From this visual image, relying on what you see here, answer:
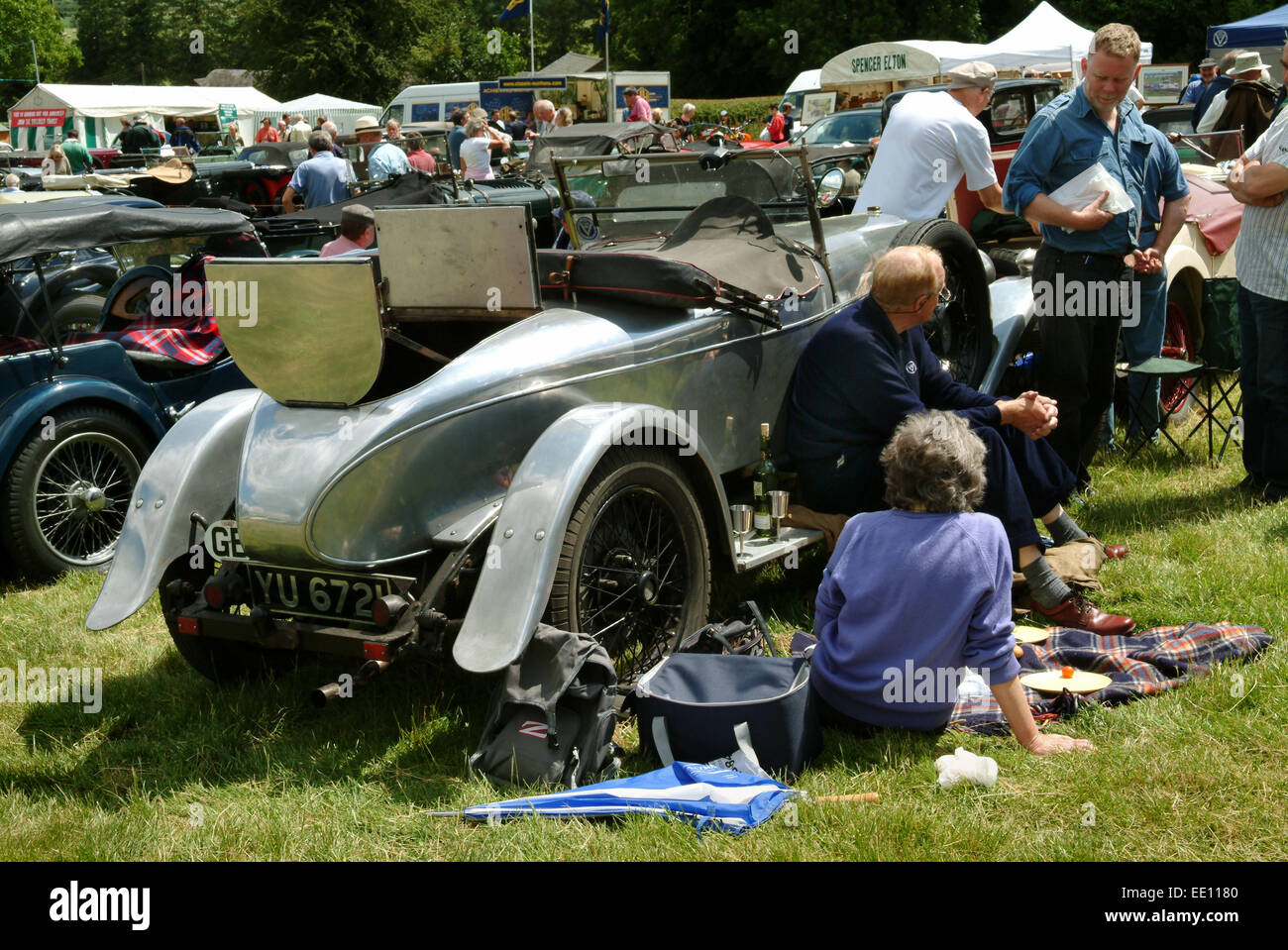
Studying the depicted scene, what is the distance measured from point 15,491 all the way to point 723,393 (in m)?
3.48

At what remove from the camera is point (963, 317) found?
6.07m

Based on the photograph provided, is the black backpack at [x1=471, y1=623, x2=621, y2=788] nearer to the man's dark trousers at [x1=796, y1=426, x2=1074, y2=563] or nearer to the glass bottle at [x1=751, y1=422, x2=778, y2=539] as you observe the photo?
the glass bottle at [x1=751, y1=422, x2=778, y2=539]

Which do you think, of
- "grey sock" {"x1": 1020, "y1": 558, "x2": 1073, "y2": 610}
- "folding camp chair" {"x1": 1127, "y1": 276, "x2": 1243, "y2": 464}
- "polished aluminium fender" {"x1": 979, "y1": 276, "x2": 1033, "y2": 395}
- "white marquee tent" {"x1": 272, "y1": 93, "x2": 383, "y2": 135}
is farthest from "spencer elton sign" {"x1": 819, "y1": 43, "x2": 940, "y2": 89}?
"grey sock" {"x1": 1020, "y1": 558, "x2": 1073, "y2": 610}

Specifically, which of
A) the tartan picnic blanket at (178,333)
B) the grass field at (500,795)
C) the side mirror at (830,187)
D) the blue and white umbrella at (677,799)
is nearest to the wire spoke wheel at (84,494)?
the tartan picnic blanket at (178,333)

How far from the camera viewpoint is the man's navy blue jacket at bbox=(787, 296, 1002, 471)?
4586 mm

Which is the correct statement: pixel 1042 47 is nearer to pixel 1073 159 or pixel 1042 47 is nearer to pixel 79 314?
pixel 1073 159

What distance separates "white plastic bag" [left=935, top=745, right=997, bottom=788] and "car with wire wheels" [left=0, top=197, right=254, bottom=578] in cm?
454

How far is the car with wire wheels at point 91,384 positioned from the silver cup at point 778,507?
11.4 feet

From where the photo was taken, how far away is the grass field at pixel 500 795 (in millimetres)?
3084

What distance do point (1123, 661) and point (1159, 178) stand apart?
2946 mm

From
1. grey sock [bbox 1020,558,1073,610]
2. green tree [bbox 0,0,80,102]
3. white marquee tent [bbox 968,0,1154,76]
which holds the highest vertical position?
green tree [bbox 0,0,80,102]

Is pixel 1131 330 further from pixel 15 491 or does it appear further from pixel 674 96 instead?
pixel 674 96

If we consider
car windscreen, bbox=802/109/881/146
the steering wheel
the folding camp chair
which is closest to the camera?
the folding camp chair

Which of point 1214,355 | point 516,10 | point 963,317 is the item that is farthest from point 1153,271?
point 516,10
